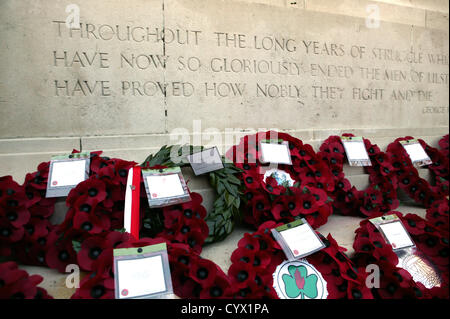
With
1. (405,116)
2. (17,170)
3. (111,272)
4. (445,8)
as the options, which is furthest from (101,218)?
(445,8)

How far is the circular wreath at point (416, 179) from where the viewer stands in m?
3.33

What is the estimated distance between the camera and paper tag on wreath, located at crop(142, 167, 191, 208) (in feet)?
6.99

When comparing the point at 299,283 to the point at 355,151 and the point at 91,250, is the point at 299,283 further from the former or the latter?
the point at 355,151

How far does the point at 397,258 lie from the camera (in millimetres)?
2018

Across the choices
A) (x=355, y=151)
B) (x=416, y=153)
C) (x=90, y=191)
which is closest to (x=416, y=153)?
(x=416, y=153)

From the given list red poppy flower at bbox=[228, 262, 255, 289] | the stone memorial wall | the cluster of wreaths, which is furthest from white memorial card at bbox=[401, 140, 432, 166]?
red poppy flower at bbox=[228, 262, 255, 289]

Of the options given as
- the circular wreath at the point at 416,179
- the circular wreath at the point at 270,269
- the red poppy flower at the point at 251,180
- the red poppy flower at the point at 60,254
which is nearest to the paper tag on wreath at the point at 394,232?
the circular wreath at the point at 270,269

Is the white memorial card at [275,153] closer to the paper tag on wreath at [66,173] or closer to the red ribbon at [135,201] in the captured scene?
the red ribbon at [135,201]

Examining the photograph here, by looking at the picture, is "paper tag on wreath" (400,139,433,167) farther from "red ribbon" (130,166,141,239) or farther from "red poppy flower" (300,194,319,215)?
"red ribbon" (130,166,141,239)

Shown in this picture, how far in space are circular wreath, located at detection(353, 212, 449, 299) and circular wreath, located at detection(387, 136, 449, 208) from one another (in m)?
1.04

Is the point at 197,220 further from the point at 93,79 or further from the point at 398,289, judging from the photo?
the point at 93,79

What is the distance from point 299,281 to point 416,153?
2513mm
